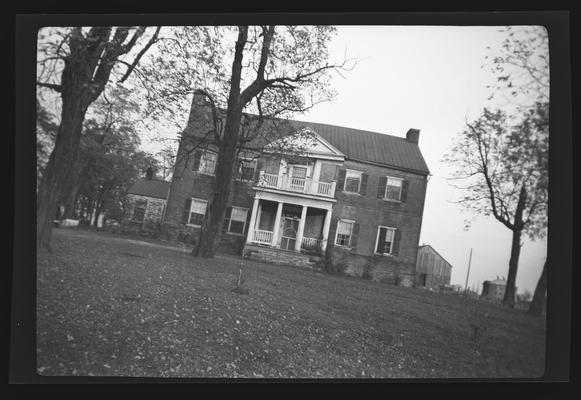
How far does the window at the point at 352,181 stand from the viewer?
13.3 feet

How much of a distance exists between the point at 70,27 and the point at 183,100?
1472 millimetres

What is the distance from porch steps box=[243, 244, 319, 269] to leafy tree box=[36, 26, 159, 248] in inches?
93.5

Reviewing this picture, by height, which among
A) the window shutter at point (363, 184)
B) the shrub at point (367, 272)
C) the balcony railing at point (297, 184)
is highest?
the window shutter at point (363, 184)

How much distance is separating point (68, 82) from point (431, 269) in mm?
5073

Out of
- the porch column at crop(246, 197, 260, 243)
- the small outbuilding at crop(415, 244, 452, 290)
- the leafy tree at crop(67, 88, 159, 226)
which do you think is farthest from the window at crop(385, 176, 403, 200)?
the leafy tree at crop(67, 88, 159, 226)

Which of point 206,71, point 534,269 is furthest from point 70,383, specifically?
point 534,269

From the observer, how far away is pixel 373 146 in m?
4.00

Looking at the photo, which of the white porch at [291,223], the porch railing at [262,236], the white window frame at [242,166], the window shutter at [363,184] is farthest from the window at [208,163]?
the window shutter at [363,184]

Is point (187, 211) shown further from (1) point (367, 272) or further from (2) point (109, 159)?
(1) point (367, 272)

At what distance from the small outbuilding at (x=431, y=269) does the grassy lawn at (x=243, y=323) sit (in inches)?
7.0

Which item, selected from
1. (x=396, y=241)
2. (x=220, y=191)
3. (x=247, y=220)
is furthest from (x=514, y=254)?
(x=220, y=191)

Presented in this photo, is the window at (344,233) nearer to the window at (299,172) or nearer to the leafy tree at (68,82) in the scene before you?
the window at (299,172)

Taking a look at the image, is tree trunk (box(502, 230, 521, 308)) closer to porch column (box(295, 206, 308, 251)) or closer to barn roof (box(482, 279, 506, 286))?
barn roof (box(482, 279, 506, 286))

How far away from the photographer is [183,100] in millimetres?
3936
